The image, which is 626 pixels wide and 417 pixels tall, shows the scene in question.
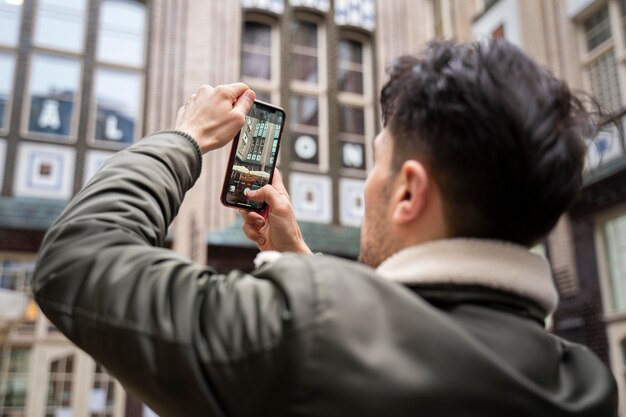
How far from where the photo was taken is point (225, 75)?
9.94m

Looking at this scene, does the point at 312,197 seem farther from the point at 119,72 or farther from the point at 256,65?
the point at 119,72

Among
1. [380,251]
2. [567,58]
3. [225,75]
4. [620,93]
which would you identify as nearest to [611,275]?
[620,93]

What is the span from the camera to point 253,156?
4.39 ft

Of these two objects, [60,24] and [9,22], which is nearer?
[9,22]

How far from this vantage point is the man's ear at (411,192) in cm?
82

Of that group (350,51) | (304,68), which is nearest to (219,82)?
(304,68)

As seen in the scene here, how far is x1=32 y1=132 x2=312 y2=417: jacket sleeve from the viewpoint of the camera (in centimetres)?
67

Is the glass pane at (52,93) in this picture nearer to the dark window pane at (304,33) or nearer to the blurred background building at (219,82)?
the blurred background building at (219,82)

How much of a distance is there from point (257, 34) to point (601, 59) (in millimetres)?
4983

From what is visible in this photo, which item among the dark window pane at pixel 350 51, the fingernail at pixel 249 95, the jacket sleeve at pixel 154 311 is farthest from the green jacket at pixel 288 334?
the dark window pane at pixel 350 51

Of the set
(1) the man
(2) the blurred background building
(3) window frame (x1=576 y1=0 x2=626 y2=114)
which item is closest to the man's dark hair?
(1) the man

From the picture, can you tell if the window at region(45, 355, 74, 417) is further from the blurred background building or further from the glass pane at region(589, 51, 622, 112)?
the glass pane at region(589, 51, 622, 112)

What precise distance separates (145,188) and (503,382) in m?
0.46

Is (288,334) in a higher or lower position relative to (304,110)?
lower
